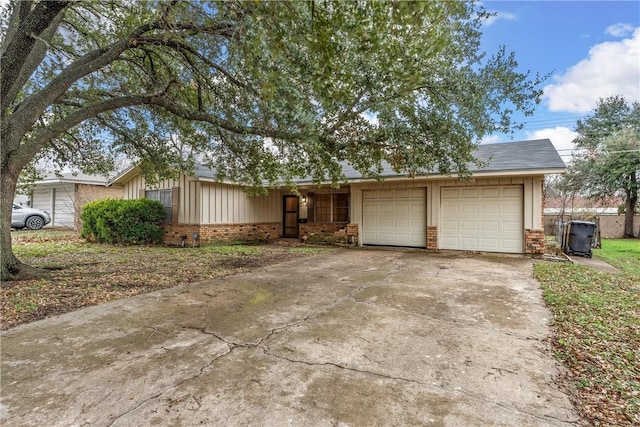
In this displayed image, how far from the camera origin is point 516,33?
6891mm

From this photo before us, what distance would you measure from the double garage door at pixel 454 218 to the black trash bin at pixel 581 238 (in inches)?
69.1

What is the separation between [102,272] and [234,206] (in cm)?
631

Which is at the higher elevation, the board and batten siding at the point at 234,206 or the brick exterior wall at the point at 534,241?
the board and batten siding at the point at 234,206

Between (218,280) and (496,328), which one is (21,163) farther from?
(496,328)

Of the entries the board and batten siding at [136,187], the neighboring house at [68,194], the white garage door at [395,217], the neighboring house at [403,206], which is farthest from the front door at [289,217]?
the neighboring house at [68,194]

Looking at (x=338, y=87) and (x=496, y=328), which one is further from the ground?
(x=338, y=87)

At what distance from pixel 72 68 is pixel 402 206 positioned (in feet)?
29.8

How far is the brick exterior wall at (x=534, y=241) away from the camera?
28.9 feet

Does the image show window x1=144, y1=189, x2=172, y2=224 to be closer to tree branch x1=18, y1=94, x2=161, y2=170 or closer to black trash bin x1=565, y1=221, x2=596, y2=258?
tree branch x1=18, y1=94, x2=161, y2=170

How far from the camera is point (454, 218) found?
10078mm

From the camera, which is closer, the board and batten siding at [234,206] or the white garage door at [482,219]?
the white garage door at [482,219]

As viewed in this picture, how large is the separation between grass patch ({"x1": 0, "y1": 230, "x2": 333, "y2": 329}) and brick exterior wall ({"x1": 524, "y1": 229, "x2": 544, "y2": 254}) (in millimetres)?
5898

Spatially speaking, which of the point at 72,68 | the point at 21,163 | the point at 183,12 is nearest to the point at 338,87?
the point at 183,12

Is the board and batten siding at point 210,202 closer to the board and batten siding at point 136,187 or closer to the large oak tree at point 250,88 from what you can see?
the board and batten siding at point 136,187
